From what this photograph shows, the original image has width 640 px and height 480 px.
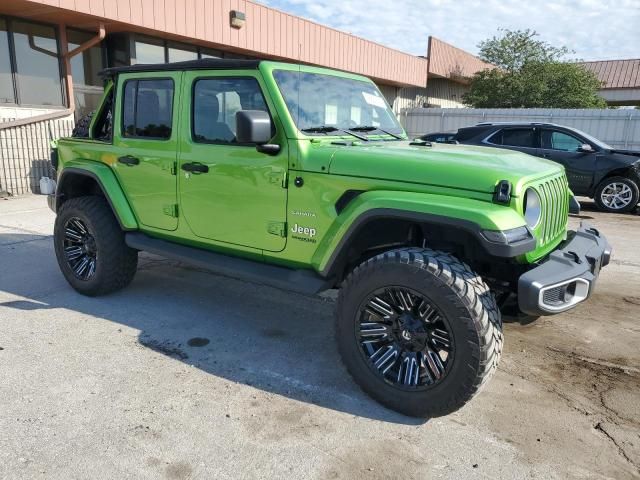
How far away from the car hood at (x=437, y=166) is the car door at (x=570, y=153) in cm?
742

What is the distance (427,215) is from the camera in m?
2.84

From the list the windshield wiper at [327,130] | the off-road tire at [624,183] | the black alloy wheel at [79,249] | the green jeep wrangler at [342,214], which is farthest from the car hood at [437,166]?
the off-road tire at [624,183]

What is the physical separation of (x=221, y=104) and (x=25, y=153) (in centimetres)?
827

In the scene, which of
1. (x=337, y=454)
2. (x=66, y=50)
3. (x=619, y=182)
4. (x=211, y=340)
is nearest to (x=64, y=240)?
(x=211, y=340)

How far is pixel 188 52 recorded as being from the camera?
14008mm

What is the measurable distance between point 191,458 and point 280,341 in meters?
1.47

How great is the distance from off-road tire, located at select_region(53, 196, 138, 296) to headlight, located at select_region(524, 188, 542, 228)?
3.40 metres

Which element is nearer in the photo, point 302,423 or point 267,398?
point 302,423

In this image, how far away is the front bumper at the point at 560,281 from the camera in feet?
9.02

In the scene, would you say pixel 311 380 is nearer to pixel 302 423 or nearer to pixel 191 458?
pixel 302 423

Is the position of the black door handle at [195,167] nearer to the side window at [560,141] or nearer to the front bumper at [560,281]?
the front bumper at [560,281]

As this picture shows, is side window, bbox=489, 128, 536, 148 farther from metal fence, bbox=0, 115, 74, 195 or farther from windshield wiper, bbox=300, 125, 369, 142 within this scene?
metal fence, bbox=0, 115, 74, 195

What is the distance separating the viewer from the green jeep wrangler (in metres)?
2.82

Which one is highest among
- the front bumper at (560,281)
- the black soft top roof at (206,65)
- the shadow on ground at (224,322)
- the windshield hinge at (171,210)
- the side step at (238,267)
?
the black soft top roof at (206,65)
